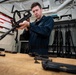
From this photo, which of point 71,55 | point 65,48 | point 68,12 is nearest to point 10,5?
point 68,12

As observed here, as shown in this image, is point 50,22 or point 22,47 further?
point 22,47

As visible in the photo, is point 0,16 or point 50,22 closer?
point 50,22

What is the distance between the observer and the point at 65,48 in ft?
10.3

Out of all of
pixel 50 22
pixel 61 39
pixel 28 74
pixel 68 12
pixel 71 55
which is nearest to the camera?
pixel 28 74

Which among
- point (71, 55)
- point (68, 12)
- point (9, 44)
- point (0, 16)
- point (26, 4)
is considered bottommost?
point (71, 55)

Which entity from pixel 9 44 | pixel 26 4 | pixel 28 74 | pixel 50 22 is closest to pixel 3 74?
pixel 28 74

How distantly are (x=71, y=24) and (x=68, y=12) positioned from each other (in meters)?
0.44

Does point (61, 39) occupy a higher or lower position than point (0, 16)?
lower

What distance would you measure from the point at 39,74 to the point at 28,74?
0.12 feet

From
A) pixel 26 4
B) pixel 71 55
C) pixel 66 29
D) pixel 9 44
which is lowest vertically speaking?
pixel 71 55

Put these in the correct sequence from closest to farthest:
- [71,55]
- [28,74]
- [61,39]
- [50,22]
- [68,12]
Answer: [28,74]
[50,22]
[71,55]
[61,39]
[68,12]

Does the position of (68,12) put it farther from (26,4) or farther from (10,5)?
(10,5)

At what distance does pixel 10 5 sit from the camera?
11.6ft

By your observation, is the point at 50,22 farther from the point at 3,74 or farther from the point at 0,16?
the point at 0,16
